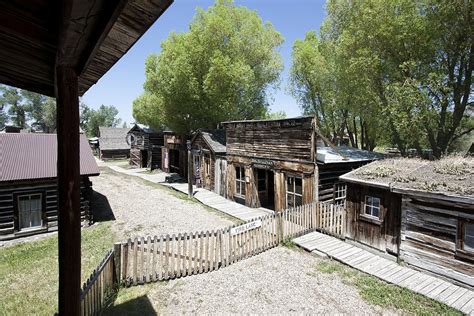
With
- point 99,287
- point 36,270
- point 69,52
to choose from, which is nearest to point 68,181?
point 69,52

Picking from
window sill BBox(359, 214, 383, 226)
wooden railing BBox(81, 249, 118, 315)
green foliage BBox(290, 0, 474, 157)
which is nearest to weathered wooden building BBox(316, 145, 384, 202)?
window sill BBox(359, 214, 383, 226)

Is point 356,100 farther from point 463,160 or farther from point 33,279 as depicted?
point 33,279

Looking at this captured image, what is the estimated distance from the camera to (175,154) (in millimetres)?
33062

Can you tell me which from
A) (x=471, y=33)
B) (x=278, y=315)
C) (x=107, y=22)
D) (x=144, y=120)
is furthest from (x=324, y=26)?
(x=144, y=120)

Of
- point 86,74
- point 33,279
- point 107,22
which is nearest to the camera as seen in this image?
point 107,22

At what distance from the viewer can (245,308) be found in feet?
24.7

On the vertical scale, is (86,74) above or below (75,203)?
above

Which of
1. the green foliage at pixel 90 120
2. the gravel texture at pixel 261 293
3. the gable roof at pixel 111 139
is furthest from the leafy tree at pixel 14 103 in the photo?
the gravel texture at pixel 261 293

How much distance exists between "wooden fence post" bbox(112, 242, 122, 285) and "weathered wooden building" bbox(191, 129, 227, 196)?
516 inches

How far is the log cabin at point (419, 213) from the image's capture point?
855cm

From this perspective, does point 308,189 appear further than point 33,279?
Yes

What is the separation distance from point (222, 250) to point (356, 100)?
13.6 m

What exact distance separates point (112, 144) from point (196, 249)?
47402mm

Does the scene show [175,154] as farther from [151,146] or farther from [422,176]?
[422,176]
